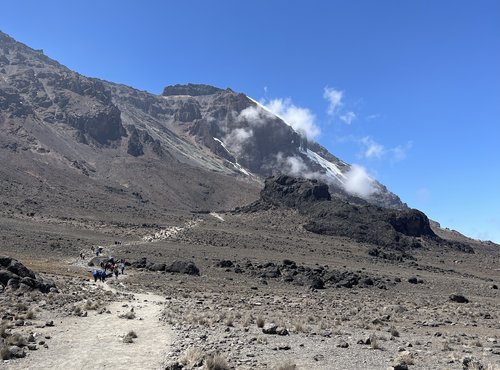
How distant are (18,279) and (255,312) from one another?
13208mm

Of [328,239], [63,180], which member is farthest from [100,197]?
[328,239]

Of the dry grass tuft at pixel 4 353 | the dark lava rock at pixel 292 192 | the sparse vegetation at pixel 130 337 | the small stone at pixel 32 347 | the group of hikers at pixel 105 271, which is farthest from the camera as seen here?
the dark lava rock at pixel 292 192

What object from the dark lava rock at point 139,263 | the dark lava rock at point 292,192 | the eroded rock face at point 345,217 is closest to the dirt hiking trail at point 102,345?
the dark lava rock at point 139,263

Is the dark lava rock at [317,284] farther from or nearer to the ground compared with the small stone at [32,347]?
farther from the ground

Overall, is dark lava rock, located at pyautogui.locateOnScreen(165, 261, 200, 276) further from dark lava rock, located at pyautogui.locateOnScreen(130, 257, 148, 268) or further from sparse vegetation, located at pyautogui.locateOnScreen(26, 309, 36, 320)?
sparse vegetation, located at pyautogui.locateOnScreen(26, 309, 36, 320)

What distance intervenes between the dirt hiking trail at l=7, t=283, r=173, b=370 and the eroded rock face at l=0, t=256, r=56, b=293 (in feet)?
18.4

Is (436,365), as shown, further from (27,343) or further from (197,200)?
(197,200)

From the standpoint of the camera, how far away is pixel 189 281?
145 ft

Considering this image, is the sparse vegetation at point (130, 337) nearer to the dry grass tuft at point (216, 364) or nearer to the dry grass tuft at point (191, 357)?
the dry grass tuft at point (191, 357)

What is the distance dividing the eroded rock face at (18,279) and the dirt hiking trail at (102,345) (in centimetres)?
560

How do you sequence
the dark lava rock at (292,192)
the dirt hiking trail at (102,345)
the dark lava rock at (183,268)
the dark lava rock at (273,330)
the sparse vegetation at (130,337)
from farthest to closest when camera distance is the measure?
the dark lava rock at (292,192)
the dark lava rock at (183,268)
the dark lava rock at (273,330)
the sparse vegetation at (130,337)
the dirt hiking trail at (102,345)

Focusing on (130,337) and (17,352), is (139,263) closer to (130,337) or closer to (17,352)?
(130,337)

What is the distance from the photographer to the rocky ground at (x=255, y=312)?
45.6ft

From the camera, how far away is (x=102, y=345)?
51.5ft
